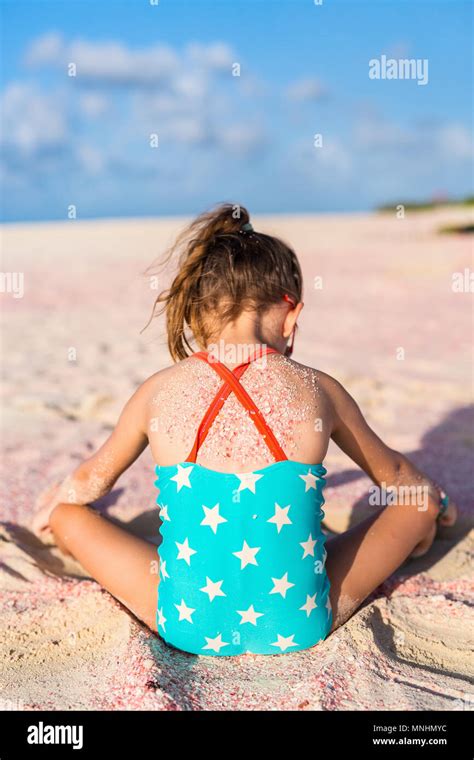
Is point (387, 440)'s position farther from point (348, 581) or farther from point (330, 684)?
point (330, 684)

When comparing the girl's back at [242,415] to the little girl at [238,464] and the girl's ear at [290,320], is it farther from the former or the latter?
the girl's ear at [290,320]

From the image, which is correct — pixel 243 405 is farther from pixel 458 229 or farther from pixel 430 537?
pixel 458 229

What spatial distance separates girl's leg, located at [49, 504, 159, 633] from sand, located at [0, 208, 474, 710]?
8 cm

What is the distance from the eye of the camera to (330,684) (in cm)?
212

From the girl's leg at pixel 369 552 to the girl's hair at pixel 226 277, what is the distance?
81 cm

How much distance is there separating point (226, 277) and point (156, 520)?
1487 millimetres

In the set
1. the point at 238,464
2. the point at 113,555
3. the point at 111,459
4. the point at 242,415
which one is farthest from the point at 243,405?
the point at 113,555

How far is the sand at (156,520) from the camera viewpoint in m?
A: 2.18

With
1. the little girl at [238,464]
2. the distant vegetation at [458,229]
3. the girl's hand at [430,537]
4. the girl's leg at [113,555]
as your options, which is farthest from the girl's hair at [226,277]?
the distant vegetation at [458,229]

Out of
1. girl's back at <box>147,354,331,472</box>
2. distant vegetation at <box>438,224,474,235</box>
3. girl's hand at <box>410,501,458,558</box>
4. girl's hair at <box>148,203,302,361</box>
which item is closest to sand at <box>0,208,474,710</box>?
girl's hand at <box>410,501,458,558</box>

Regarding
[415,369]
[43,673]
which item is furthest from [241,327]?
[415,369]

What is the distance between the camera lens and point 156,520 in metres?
3.48

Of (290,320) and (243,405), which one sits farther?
(290,320)
